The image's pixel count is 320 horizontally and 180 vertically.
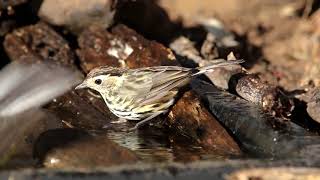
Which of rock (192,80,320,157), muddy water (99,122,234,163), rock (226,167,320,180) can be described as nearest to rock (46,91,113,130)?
muddy water (99,122,234,163)

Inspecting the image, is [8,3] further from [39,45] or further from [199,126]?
Result: [199,126]

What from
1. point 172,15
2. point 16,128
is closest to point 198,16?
point 172,15

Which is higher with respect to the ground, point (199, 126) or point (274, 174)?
point (274, 174)

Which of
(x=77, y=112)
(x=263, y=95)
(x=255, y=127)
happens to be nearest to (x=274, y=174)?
(x=255, y=127)

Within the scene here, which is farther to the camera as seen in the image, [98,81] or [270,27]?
[270,27]

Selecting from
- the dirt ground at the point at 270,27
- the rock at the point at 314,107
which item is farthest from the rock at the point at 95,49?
the rock at the point at 314,107
